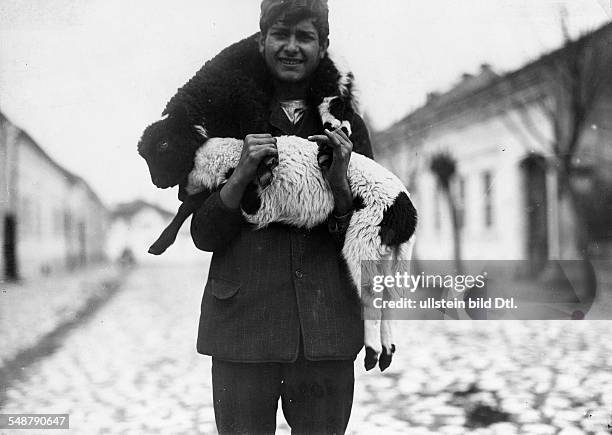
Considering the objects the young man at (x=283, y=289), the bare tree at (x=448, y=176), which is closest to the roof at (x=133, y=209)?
the young man at (x=283, y=289)

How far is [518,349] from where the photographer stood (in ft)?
8.02

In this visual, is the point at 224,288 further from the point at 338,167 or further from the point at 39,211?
the point at 39,211

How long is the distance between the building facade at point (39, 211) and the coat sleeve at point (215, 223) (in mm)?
812

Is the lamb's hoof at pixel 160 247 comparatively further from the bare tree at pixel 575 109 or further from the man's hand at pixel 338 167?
the bare tree at pixel 575 109

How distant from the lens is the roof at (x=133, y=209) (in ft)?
7.76

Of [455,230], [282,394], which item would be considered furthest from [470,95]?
[282,394]

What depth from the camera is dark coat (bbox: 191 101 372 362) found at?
68.7 inches

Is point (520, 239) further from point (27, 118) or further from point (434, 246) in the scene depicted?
point (27, 118)

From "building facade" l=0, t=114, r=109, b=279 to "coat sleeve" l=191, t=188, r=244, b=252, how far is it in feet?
2.66

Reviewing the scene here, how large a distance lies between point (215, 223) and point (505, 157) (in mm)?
1259

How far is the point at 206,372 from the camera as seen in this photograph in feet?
8.23

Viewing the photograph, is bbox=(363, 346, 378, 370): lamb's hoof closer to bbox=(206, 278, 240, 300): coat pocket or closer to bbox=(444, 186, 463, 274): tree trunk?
bbox=(206, 278, 240, 300): coat pocket

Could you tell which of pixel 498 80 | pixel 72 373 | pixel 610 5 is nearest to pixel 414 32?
pixel 498 80

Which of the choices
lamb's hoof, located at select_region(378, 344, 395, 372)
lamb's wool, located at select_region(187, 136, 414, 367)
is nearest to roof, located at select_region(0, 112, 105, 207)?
lamb's wool, located at select_region(187, 136, 414, 367)
